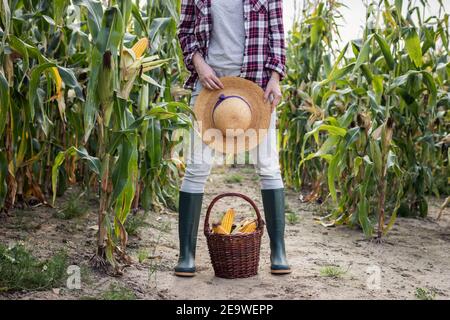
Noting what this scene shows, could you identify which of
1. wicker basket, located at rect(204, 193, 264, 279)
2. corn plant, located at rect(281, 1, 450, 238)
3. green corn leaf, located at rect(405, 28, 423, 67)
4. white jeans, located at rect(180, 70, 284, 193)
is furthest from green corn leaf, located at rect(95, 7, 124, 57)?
green corn leaf, located at rect(405, 28, 423, 67)

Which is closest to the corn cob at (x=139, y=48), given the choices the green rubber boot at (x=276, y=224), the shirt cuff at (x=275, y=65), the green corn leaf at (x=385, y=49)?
the shirt cuff at (x=275, y=65)

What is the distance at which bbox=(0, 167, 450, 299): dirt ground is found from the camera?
294cm

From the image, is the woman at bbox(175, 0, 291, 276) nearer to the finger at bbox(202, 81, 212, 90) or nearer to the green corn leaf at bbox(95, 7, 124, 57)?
the finger at bbox(202, 81, 212, 90)

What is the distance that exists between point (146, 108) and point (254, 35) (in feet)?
2.92

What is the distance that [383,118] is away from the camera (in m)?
4.01

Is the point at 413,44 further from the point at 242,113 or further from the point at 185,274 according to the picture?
the point at 185,274

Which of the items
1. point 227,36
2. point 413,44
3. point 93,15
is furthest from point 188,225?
point 413,44

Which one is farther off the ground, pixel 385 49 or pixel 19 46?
pixel 385 49

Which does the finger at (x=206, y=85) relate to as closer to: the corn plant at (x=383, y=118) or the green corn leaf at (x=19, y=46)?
the green corn leaf at (x=19, y=46)

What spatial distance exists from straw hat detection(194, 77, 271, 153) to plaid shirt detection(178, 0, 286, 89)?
86mm

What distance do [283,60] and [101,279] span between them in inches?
56.4

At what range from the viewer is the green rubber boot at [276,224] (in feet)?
10.6

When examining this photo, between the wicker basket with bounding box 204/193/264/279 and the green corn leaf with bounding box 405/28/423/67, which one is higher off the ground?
the green corn leaf with bounding box 405/28/423/67
